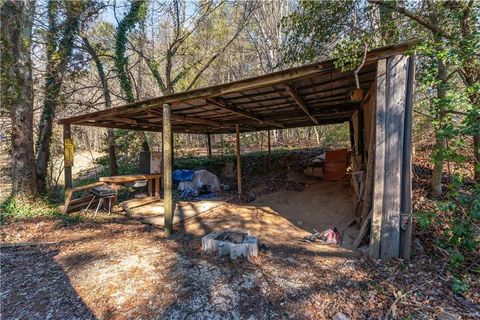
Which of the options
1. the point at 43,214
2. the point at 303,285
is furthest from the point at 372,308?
the point at 43,214

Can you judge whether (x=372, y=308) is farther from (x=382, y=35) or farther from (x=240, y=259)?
(x=382, y=35)

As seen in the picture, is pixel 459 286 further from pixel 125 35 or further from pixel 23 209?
pixel 125 35

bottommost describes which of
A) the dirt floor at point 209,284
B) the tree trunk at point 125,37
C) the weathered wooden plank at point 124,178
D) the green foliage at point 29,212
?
the dirt floor at point 209,284

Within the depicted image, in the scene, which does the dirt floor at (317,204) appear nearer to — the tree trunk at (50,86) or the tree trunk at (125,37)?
the tree trunk at (50,86)

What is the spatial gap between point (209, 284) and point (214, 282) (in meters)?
0.06

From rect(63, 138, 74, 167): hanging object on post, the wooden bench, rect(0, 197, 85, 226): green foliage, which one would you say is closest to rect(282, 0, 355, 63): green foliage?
the wooden bench

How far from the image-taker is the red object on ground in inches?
284

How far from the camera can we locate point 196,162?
10734 mm

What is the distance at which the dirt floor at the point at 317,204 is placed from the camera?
4711 millimetres

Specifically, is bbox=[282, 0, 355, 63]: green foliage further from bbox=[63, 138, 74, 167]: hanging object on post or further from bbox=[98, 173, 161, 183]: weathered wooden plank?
bbox=[63, 138, 74, 167]: hanging object on post

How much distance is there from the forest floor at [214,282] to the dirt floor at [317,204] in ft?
3.48

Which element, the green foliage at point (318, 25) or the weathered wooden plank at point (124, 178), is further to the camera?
the weathered wooden plank at point (124, 178)

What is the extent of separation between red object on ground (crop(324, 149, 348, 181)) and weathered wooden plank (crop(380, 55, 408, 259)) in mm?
4536

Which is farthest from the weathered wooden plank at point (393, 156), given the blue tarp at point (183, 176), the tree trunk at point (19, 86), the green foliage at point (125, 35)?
the green foliage at point (125, 35)
